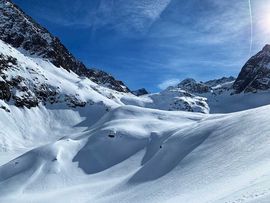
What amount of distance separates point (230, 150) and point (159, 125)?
28578 millimetres

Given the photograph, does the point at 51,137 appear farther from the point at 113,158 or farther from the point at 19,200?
the point at 19,200

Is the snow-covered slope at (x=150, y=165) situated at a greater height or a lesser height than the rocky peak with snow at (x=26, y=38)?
lesser

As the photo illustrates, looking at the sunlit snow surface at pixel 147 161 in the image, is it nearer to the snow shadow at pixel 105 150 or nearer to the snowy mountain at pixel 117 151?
the snow shadow at pixel 105 150

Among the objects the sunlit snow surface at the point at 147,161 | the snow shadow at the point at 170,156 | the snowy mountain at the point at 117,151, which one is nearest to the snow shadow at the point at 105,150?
the sunlit snow surface at the point at 147,161

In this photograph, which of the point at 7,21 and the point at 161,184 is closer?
the point at 161,184

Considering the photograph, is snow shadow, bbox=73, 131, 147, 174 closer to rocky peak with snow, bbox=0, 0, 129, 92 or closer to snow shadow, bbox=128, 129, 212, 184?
snow shadow, bbox=128, 129, 212, 184

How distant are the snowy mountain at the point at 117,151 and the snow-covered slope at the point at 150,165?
0.13m

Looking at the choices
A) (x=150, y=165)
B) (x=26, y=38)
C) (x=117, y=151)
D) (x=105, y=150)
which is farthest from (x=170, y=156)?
(x=26, y=38)

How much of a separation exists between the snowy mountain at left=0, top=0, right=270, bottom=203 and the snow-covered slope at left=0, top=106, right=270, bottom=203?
133mm

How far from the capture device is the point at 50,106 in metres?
100

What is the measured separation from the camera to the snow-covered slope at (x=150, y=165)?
26805mm

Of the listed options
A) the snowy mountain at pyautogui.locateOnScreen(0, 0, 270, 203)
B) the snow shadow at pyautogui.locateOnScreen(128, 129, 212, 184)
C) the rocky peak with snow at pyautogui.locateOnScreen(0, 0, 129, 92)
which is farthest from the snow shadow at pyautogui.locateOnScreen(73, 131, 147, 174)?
the rocky peak with snow at pyautogui.locateOnScreen(0, 0, 129, 92)

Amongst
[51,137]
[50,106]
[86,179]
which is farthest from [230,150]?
[50,106]

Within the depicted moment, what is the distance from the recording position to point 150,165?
143 feet
